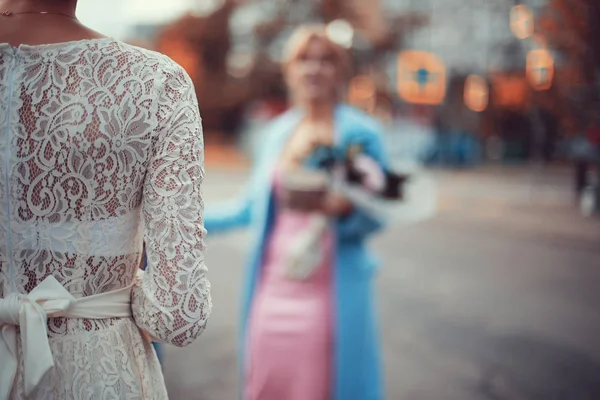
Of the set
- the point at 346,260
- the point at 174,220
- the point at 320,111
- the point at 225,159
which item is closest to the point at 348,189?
the point at 346,260

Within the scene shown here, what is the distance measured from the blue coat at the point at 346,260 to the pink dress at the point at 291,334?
6 centimetres

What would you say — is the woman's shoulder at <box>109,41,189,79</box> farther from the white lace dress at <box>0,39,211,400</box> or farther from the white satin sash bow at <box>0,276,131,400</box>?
the white satin sash bow at <box>0,276,131,400</box>

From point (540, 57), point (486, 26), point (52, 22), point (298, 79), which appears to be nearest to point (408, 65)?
point (486, 26)

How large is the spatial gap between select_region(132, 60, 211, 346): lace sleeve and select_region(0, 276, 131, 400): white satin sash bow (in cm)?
11

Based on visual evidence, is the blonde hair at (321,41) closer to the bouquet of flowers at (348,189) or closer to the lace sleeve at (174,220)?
the bouquet of flowers at (348,189)

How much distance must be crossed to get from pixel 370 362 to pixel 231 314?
3609 millimetres

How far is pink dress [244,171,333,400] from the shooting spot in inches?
138

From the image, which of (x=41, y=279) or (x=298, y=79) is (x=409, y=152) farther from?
(x=41, y=279)

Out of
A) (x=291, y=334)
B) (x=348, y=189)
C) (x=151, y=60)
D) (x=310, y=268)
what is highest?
(x=151, y=60)

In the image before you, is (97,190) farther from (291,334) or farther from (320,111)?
(320,111)

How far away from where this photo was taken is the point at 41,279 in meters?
1.40

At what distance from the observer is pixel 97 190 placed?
53.7 inches

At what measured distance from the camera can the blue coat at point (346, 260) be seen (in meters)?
3.57

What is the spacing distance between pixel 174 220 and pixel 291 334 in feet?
7.52
